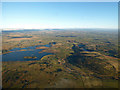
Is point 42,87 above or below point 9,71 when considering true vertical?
below

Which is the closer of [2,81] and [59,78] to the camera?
[2,81]

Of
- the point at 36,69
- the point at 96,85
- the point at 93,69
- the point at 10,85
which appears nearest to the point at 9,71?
the point at 10,85

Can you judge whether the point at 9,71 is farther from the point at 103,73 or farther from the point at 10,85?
the point at 103,73

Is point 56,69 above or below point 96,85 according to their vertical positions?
above

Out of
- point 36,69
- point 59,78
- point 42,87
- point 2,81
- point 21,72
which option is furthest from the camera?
point 36,69

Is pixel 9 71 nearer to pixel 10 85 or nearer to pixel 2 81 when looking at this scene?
pixel 2 81

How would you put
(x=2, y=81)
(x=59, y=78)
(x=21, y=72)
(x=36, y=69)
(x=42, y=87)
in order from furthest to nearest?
1. (x=36, y=69)
2. (x=21, y=72)
3. (x=59, y=78)
4. (x=2, y=81)
5. (x=42, y=87)

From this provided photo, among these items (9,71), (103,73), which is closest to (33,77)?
(9,71)

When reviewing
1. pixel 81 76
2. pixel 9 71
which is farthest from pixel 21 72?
pixel 81 76

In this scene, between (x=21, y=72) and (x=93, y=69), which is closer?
(x=21, y=72)
